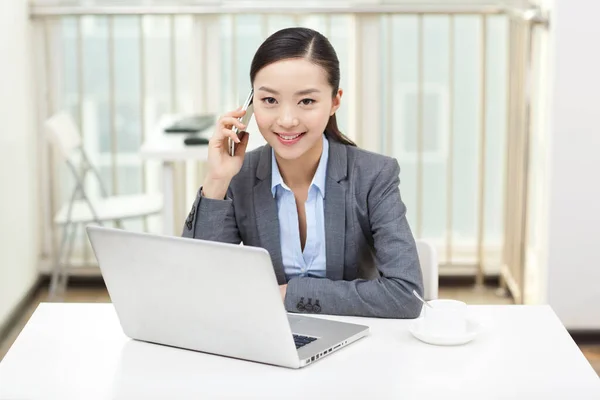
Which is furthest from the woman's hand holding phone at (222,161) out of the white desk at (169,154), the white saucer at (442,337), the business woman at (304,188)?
the white desk at (169,154)

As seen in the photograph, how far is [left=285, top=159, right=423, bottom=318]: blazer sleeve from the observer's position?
193 cm

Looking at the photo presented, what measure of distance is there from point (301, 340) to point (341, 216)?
464 millimetres

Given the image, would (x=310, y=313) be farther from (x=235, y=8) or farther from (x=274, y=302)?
(x=235, y=8)

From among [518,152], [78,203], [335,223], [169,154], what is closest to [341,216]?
[335,223]

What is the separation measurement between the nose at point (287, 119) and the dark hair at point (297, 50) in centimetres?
11

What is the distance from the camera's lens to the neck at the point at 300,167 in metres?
2.21

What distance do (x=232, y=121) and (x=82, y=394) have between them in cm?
77

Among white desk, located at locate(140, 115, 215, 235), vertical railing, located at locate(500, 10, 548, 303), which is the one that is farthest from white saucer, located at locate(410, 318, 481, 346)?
vertical railing, located at locate(500, 10, 548, 303)

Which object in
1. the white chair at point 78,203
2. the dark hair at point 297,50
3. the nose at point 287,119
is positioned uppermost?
the dark hair at point 297,50

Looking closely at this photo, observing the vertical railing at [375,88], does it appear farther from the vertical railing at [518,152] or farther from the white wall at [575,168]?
the white wall at [575,168]

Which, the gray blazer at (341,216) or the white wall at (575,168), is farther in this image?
the white wall at (575,168)

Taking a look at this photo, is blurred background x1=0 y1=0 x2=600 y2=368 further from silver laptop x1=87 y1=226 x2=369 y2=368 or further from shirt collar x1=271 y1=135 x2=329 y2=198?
silver laptop x1=87 y1=226 x2=369 y2=368

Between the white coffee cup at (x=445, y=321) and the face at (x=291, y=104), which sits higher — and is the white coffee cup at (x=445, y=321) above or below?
below

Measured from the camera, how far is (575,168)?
3.53 m
